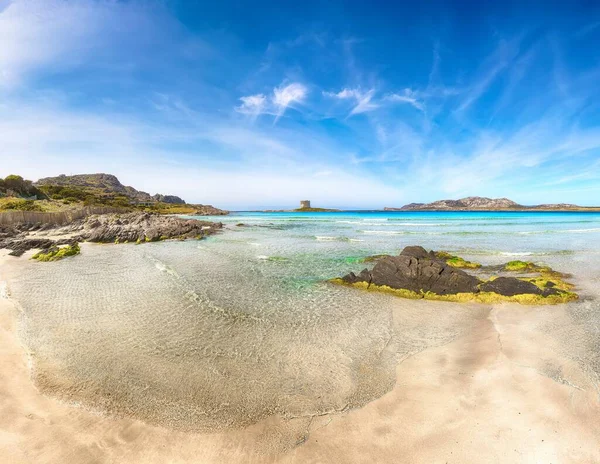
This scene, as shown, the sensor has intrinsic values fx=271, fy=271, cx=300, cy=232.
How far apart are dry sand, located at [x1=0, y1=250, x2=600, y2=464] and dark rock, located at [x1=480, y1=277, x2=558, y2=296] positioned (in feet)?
22.8

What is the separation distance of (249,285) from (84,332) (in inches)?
304

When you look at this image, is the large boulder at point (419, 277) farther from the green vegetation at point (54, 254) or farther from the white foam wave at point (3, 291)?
the green vegetation at point (54, 254)

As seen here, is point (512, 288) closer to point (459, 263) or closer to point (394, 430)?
point (459, 263)

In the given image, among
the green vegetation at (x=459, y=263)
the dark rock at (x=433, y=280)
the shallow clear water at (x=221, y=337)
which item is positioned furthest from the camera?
the green vegetation at (x=459, y=263)

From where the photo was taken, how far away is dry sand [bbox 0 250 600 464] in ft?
15.6

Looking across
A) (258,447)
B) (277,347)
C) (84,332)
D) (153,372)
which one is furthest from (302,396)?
(84,332)

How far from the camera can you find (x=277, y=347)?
344 inches

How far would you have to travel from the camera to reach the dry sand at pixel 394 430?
187 inches

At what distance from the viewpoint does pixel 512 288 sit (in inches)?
537

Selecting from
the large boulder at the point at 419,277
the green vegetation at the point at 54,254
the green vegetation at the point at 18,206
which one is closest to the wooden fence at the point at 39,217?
the green vegetation at the point at 18,206

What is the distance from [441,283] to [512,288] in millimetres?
3226

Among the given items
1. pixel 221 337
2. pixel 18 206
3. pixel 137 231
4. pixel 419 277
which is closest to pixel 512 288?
pixel 419 277

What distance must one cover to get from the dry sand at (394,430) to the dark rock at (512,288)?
6.96 m

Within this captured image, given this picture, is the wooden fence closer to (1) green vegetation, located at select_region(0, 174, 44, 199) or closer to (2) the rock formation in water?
(1) green vegetation, located at select_region(0, 174, 44, 199)
